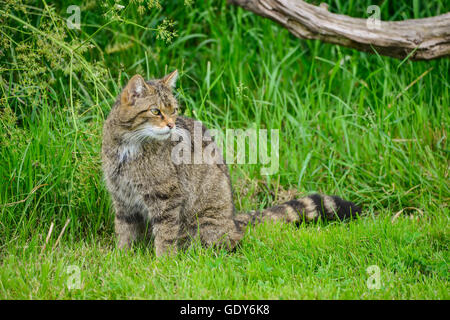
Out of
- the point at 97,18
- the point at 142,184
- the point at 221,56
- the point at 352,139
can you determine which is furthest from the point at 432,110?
the point at 97,18

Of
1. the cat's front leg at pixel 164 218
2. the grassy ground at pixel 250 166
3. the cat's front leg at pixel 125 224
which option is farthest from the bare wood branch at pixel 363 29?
the cat's front leg at pixel 125 224

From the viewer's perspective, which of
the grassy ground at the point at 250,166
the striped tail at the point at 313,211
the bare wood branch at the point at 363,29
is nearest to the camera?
the grassy ground at the point at 250,166

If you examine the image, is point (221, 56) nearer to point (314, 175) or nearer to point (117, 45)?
point (117, 45)

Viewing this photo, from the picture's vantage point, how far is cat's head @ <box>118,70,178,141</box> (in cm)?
387

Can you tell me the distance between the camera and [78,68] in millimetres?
4375

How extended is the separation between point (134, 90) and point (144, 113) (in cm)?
19

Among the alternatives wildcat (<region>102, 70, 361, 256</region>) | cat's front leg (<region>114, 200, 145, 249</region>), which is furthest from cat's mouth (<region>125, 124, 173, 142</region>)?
cat's front leg (<region>114, 200, 145, 249</region>)

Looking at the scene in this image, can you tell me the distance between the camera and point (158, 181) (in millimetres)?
3939

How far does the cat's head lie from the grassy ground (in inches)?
18.0

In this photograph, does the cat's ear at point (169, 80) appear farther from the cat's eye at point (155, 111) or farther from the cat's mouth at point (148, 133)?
the cat's mouth at point (148, 133)

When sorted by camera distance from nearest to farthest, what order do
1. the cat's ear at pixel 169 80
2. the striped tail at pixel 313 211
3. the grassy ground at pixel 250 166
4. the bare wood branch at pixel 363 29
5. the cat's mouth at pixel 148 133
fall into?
the grassy ground at pixel 250 166 → the cat's mouth at pixel 148 133 → the cat's ear at pixel 169 80 → the striped tail at pixel 313 211 → the bare wood branch at pixel 363 29

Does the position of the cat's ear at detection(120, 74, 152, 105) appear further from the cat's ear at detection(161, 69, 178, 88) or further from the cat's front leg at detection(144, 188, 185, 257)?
the cat's front leg at detection(144, 188, 185, 257)

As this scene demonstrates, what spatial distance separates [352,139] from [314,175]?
22.6 inches

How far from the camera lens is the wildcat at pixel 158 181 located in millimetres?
3900
